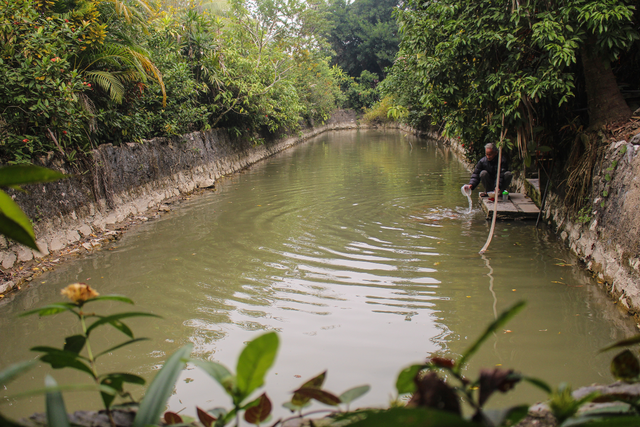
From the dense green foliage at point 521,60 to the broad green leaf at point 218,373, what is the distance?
5193 millimetres

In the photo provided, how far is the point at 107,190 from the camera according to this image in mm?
7461

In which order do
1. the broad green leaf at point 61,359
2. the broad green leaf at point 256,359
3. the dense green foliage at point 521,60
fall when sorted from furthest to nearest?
the dense green foliage at point 521,60, the broad green leaf at point 61,359, the broad green leaf at point 256,359

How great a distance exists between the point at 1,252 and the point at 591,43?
736 cm

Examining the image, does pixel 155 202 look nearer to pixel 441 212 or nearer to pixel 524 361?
pixel 441 212

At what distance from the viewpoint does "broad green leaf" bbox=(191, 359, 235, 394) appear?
1.08 meters

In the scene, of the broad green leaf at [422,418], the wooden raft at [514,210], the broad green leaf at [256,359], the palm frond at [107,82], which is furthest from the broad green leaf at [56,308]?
the palm frond at [107,82]

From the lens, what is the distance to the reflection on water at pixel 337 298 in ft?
10.4

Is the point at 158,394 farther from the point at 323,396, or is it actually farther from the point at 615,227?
the point at 615,227

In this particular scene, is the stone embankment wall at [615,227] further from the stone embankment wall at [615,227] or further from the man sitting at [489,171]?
the man sitting at [489,171]

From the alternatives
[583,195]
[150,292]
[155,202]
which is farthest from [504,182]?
[155,202]

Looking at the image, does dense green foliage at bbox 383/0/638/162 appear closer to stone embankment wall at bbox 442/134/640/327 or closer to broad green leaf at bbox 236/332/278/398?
stone embankment wall at bbox 442/134/640/327

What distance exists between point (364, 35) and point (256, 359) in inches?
2039

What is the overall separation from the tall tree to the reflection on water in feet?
143

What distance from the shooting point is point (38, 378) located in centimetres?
315
